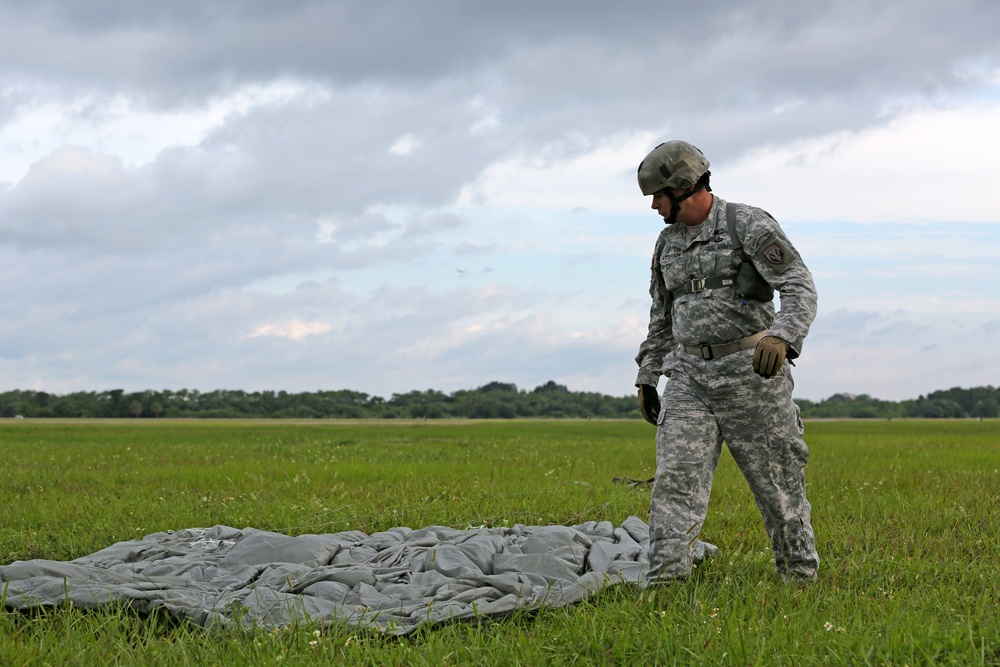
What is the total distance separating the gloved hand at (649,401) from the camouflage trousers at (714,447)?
0.51 metres

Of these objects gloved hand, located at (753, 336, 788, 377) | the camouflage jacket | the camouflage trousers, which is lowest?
the camouflage trousers

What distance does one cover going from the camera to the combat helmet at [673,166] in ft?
20.0

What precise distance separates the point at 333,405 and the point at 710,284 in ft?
293

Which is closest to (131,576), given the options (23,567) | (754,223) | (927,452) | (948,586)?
(23,567)

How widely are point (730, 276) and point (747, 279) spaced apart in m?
0.12

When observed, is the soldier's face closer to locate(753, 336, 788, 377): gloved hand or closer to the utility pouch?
the utility pouch

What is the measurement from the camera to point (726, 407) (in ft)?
20.0

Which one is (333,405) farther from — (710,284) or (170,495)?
(710,284)

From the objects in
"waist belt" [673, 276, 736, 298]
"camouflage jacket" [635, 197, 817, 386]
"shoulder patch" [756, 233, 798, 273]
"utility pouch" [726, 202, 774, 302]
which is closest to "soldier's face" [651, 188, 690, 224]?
"camouflage jacket" [635, 197, 817, 386]

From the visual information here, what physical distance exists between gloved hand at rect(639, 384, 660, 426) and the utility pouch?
112cm

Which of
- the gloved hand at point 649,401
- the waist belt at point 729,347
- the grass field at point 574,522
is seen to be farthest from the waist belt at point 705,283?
the grass field at point 574,522

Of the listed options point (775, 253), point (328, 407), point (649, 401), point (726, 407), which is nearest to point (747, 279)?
point (775, 253)

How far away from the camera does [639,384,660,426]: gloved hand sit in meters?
6.85

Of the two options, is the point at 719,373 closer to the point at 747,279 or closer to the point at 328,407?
the point at 747,279
